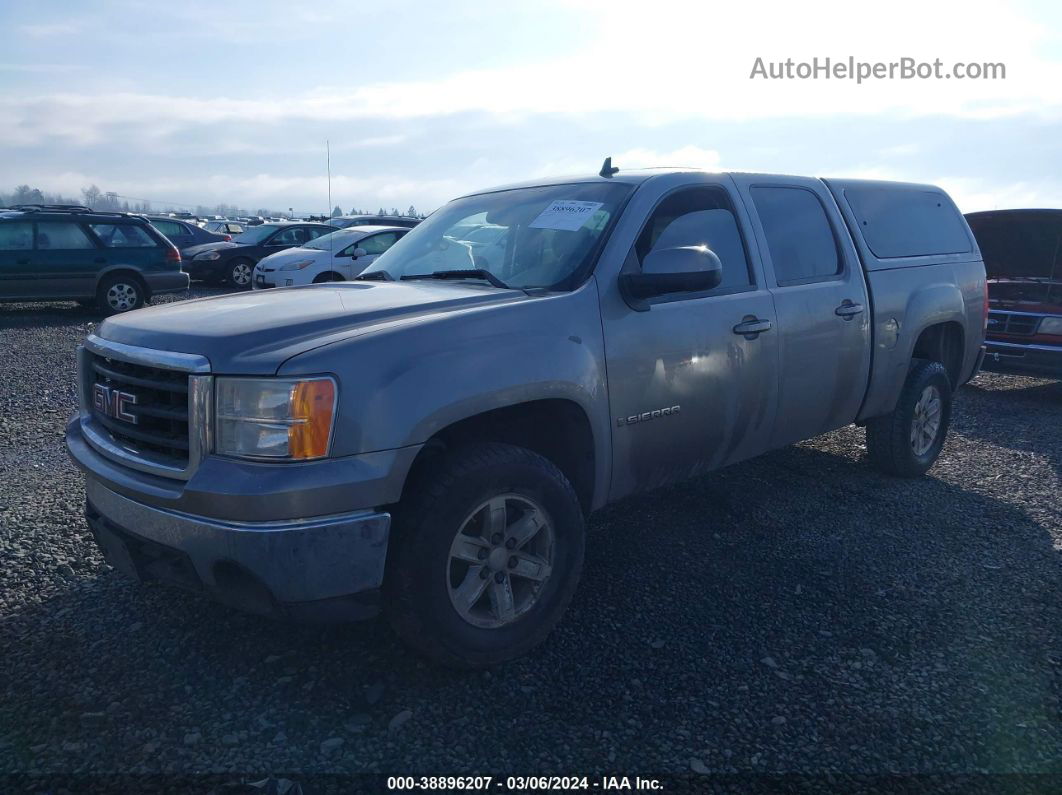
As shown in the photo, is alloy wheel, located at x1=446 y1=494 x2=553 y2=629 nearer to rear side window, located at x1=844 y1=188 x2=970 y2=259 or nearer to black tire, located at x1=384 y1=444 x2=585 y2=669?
black tire, located at x1=384 y1=444 x2=585 y2=669

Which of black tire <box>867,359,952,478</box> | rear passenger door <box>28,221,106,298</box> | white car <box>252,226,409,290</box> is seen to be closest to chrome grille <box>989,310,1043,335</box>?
black tire <box>867,359,952,478</box>

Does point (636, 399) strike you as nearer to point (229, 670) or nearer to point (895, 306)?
point (229, 670)

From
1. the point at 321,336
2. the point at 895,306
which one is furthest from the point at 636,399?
the point at 895,306

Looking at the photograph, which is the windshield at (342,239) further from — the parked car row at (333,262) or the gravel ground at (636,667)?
the gravel ground at (636,667)

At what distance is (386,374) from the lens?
2.65m

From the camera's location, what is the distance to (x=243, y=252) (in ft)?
58.7

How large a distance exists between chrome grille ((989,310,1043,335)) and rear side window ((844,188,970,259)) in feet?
9.76

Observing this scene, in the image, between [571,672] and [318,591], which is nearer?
[318,591]

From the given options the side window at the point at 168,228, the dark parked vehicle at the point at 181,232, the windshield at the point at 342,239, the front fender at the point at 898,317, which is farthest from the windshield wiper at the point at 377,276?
the side window at the point at 168,228

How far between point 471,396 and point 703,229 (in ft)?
5.80

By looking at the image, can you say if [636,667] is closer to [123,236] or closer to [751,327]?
[751,327]

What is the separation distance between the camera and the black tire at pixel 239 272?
17812mm

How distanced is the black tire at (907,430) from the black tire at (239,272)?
15.2 m

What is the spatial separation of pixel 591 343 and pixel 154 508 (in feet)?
5.61
